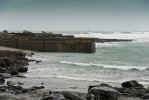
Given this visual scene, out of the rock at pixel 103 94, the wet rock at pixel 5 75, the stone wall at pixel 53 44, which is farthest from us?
the stone wall at pixel 53 44

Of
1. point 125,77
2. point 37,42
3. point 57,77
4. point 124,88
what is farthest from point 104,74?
point 37,42

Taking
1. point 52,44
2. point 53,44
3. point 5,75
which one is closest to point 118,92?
point 5,75

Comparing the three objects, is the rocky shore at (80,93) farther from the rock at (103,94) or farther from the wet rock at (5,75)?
the wet rock at (5,75)

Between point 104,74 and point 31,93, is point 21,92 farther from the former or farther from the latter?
point 104,74

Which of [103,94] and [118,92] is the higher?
[103,94]

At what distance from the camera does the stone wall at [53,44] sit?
50.5 m

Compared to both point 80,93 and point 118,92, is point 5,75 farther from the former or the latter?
point 118,92

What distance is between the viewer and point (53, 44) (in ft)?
169

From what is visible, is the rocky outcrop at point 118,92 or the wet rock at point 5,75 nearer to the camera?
the rocky outcrop at point 118,92

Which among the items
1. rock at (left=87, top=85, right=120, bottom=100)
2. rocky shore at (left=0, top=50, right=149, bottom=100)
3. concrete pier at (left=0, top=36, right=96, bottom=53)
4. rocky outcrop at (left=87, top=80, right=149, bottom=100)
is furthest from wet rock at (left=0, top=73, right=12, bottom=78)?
concrete pier at (left=0, top=36, right=96, bottom=53)

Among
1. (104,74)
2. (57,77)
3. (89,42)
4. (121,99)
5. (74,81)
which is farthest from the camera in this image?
(89,42)

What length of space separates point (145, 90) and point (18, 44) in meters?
37.2

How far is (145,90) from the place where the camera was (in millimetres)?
17031

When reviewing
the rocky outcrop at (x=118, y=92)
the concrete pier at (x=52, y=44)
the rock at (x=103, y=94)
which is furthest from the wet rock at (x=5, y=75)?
the concrete pier at (x=52, y=44)
